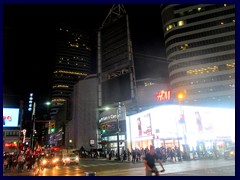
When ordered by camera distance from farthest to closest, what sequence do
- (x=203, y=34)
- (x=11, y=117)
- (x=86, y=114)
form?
1. (x=203, y=34)
2. (x=86, y=114)
3. (x=11, y=117)

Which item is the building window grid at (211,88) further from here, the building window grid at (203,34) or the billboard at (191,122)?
the billboard at (191,122)

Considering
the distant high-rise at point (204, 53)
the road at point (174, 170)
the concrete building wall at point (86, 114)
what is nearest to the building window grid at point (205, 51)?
the distant high-rise at point (204, 53)

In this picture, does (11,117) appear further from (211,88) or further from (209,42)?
(209,42)

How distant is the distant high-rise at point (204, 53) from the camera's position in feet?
273

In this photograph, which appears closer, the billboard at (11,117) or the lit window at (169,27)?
the billboard at (11,117)

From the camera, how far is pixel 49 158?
97.0 ft

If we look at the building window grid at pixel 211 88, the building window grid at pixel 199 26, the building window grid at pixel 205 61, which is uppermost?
the building window grid at pixel 199 26

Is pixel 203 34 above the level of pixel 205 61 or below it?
above

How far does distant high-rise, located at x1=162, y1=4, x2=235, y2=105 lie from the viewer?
8319 cm

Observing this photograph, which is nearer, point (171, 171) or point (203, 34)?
point (171, 171)

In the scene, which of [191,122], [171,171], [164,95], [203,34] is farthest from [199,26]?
[171,171]

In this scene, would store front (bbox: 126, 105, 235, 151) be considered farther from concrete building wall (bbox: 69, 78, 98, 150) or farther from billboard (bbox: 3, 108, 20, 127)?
concrete building wall (bbox: 69, 78, 98, 150)

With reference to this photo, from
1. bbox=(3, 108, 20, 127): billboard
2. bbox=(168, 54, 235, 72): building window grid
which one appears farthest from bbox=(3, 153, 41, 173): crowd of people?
bbox=(168, 54, 235, 72): building window grid

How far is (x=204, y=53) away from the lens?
86938 mm
